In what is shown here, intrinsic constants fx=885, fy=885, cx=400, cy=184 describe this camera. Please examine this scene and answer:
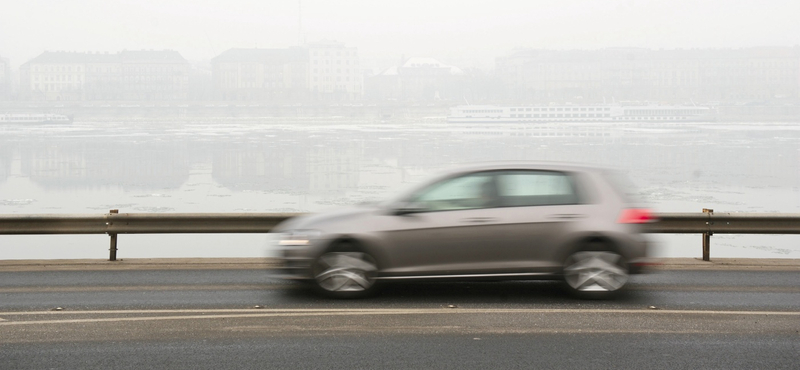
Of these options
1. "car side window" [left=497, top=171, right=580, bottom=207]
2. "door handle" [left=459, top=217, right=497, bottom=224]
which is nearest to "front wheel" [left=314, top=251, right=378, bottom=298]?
"door handle" [left=459, top=217, right=497, bottom=224]

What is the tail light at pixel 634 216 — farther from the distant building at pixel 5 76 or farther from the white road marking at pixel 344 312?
the distant building at pixel 5 76

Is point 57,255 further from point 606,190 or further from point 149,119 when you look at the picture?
point 149,119

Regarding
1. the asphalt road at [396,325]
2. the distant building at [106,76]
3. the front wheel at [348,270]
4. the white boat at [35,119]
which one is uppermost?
the distant building at [106,76]

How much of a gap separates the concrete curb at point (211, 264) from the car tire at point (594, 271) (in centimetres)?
234

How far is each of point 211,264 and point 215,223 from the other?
1.66 ft

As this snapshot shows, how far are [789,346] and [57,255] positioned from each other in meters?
16.4

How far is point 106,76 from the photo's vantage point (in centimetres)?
17988

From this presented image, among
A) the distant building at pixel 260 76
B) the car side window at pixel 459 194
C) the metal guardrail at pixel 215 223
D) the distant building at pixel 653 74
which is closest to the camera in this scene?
the car side window at pixel 459 194

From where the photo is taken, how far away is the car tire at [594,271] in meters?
8.02

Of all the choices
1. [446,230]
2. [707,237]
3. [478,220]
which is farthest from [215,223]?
[707,237]

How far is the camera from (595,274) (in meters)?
8.03

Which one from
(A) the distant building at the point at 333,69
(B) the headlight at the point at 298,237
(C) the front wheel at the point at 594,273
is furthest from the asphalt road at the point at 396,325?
(A) the distant building at the point at 333,69

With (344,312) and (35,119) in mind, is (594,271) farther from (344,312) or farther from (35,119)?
(35,119)

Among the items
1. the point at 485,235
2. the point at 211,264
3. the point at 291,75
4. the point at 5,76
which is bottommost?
the point at 211,264
